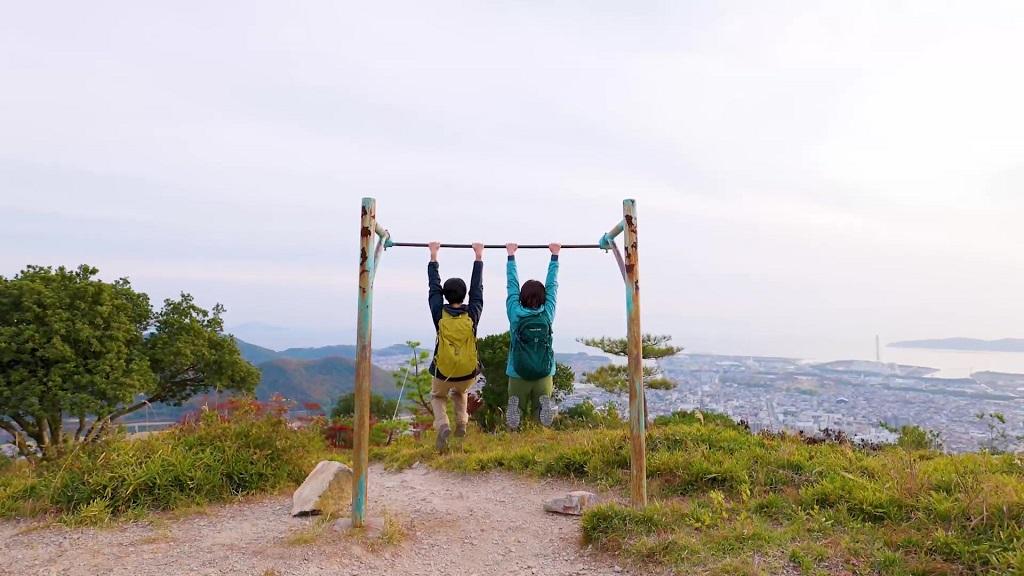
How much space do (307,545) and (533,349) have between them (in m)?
4.16

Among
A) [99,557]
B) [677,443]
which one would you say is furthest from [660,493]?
[99,557]

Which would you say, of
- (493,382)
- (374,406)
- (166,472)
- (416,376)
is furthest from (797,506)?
(374,406)

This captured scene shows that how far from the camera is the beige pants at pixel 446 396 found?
814cm

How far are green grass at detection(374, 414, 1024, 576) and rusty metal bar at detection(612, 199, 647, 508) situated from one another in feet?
1.02

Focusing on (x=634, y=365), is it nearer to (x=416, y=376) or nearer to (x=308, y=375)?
(x=416, y=376)

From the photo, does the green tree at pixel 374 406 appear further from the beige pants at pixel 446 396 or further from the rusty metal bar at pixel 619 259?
the rusty metal bar at pixel 619 259

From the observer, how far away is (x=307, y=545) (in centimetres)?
496

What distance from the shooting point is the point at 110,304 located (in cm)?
1263

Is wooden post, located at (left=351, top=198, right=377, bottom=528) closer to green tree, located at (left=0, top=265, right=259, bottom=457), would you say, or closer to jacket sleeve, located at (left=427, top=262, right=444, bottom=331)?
jacket sleeve, located at (left=427, top=262, right=444, bottom=331)

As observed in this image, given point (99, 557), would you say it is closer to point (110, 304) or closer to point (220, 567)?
point (220, 567)

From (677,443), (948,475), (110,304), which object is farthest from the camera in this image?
(110,304)

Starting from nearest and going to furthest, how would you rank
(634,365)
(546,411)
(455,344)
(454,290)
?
(634,365), (455,344), (454,290), (546,411)

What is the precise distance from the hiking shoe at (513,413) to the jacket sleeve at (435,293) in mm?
1877

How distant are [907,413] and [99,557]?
11348mm
